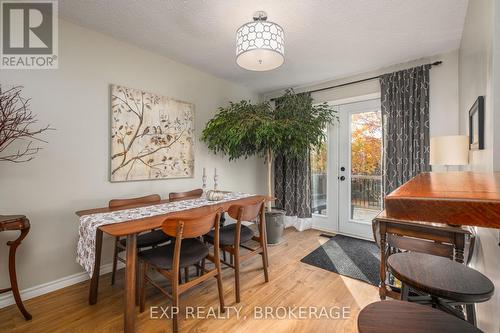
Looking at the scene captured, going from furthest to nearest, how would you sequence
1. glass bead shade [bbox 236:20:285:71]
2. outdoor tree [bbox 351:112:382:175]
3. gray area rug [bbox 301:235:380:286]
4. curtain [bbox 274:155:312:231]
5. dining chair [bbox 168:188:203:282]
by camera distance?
curtain [bbox 274:155:312:231]
outdoor tree [bbox 351:112:382:175]
dining chair [bbox 168:188:203:282]
gray area rug [bbox 301:235:380:286]
glass bead shade [bbox 236:20:285:71]

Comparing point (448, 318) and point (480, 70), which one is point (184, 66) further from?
point (448, 318)

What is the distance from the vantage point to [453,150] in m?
2.01

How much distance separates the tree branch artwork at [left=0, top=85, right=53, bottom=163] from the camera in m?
1.88

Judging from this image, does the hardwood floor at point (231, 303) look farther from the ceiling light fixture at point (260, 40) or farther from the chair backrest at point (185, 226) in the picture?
the ceiling light fixture at point (260, 40)

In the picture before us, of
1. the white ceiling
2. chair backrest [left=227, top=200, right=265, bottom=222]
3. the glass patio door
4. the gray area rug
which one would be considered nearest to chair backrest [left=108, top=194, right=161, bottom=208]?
chair backrest [left=227, top=200, right=265, bottom=222]

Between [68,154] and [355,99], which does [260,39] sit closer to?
[68,154]

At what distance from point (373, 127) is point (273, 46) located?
7.80 ft

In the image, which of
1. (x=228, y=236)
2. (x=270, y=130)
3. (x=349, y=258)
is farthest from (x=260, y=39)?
(x=349, y=258)

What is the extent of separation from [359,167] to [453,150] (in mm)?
1679

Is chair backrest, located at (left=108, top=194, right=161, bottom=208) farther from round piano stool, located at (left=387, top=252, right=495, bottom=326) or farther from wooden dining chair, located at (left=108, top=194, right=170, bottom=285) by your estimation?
round piano stool, located at (left=387, top=252, right=495, bottom=326)

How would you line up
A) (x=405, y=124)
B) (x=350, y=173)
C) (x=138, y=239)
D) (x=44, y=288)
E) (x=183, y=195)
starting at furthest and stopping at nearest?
(x=350, y=173), (x=405, y=124), (x=183, y=195), (x=138, y=239), (x=44, y=288)

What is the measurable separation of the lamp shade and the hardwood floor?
52.4 inches

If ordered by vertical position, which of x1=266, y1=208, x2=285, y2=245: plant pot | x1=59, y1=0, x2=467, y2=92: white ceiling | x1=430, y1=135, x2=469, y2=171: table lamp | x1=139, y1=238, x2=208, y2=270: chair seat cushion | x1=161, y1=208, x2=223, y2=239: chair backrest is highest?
x1=59, y1=0, x2=467, y2=92: white ceiling

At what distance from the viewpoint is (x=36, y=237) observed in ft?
6.90
